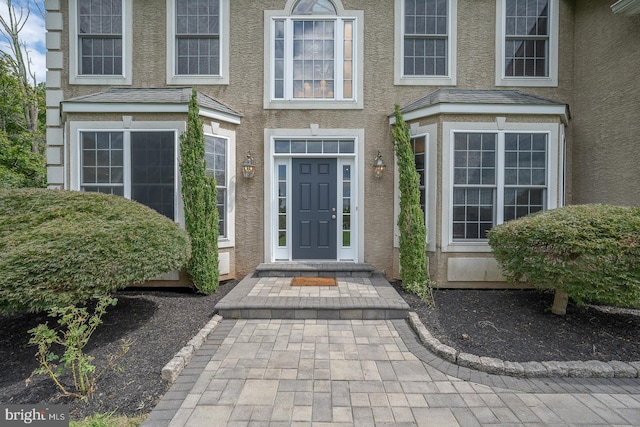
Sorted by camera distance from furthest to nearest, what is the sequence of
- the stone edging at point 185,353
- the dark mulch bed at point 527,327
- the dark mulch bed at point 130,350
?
1. the dark mulch bed at point 527,327
2. the stone edging at point 185,353
3. the dark mulch bed at point 130,350

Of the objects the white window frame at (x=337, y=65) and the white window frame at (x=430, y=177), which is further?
the white window frame at (x=337, y=65)

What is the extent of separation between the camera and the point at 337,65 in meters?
6.14

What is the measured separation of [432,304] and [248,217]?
149 inches

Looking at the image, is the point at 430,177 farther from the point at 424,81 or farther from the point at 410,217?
the point at 424,81

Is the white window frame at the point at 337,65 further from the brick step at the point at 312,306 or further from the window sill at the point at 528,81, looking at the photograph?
the brick step at the point at 312,306

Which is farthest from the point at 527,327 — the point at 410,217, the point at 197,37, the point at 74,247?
the point at 197,37

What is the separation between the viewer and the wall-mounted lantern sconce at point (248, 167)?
5.99 metres

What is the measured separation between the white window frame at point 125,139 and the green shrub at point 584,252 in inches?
218

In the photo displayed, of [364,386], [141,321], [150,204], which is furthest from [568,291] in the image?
[150,204]

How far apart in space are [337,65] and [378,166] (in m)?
2.25

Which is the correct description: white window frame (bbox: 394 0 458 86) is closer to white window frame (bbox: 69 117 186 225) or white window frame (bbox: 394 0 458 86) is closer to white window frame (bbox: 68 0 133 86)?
white window frame (bbox: 69 117 186 225)

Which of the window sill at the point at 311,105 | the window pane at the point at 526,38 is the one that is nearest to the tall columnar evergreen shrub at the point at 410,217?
the window sill at the point at 311,105

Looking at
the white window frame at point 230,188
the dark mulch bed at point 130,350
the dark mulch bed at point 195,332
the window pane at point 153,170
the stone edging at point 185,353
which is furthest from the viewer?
the white window frame at point 230,188

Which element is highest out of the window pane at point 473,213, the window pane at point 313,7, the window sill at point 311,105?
the window pane at point 313,7
